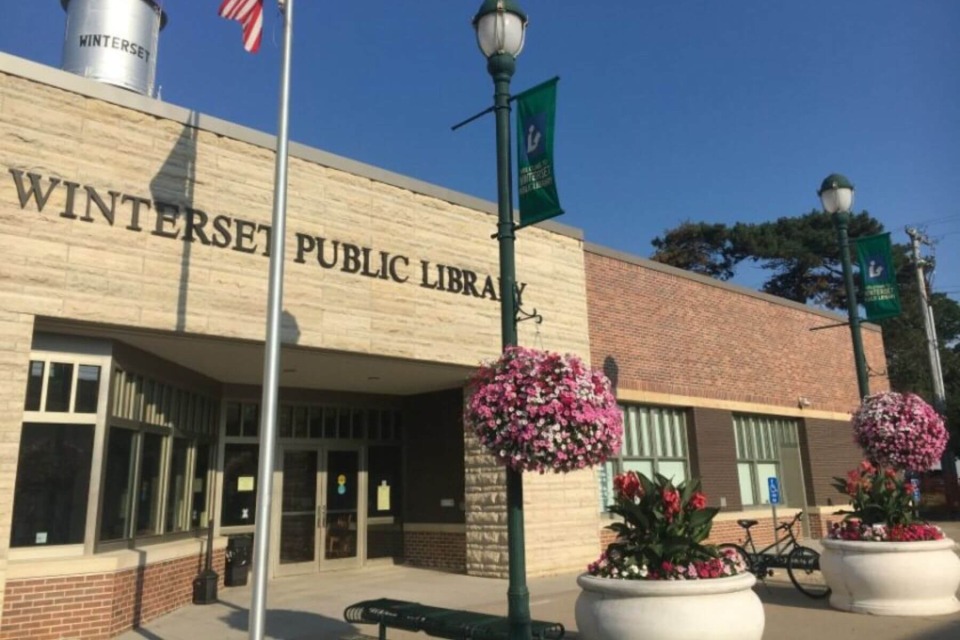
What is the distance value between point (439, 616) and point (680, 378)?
37.5 ft

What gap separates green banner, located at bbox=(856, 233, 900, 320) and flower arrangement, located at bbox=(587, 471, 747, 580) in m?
9.06

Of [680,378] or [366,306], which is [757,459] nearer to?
[680,378]

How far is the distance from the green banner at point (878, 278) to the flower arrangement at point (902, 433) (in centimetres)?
260

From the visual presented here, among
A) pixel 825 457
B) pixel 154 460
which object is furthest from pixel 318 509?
pixel 825 457

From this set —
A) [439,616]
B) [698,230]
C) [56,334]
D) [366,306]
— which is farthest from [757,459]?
[698,230]

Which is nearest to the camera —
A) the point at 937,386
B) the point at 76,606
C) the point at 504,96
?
the point at 504,96

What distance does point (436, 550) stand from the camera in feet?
48.6

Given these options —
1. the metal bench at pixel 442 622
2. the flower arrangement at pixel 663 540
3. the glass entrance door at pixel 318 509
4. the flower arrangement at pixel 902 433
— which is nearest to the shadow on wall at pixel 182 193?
the metal bench at pixel 442 622

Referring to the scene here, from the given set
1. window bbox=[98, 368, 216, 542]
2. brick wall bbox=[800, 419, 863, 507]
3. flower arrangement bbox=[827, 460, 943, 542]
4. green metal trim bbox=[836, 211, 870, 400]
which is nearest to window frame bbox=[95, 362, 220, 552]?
Answer: window bbox=[98, 368, 216, 542]

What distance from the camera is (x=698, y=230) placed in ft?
180

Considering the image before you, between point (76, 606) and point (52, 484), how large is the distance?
1390 mm

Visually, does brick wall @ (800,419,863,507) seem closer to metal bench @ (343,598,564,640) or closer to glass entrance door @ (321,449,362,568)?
glass entrance door @ (321,449,362,568)

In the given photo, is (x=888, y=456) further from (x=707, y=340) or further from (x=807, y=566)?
(x=707, y=340)

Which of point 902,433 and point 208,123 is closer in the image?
point 208,123
